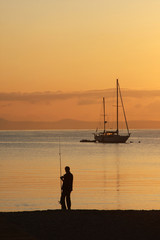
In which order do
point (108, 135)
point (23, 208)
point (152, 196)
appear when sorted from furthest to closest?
point (108, 135) → point (152, 196) → point (23, 208)

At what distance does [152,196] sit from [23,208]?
949 centimetres

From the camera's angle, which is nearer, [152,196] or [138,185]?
[152,196]
